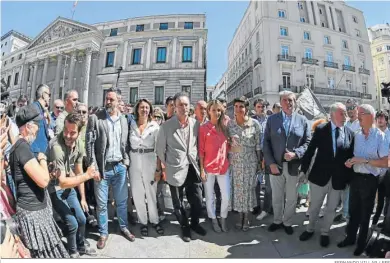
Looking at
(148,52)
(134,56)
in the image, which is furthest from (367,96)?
(134,56)

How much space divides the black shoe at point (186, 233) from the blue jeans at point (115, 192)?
31.0 inches

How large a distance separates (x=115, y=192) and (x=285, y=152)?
7.81 feet

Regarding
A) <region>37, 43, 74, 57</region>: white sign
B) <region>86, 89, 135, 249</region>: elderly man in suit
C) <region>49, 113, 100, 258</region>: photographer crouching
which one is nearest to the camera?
<region>49, 113, 100, 258</region>: photographer crouching

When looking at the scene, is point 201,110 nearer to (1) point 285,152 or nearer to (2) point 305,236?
(1) point 285,152

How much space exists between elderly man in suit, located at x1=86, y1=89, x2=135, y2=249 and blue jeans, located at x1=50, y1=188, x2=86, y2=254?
0.29 metres

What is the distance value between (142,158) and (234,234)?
1.66 meters

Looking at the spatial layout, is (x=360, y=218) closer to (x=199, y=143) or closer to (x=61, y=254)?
(x=199, y=143)

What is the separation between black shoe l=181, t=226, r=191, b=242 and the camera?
255cm

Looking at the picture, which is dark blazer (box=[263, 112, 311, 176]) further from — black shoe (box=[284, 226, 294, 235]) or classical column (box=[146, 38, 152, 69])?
classical column (box=[146, 38, 152, 69])

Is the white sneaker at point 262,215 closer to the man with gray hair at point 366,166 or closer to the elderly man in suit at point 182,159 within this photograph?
the elderly man in suit at point 182,159

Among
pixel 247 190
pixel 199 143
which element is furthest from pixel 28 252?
pixel 247 190

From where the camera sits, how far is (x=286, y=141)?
2.76 meters

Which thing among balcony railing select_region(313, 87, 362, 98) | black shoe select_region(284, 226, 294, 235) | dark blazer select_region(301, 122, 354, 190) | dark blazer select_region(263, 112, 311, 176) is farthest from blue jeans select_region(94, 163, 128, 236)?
balcony railing select_region(313, 87, 362, 98)

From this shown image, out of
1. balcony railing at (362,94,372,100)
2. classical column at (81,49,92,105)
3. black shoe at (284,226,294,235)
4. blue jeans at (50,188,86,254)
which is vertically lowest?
black shoe at (284,226,294,235)
